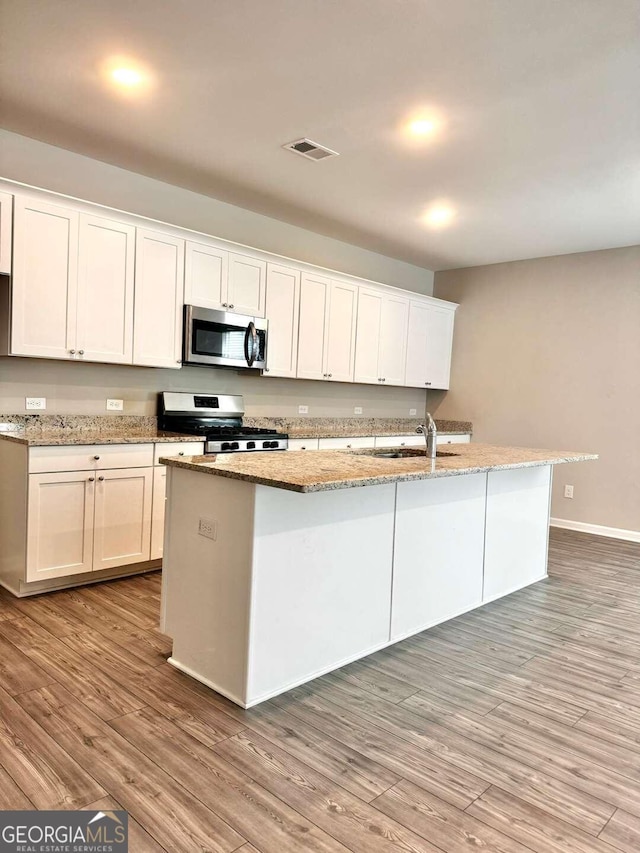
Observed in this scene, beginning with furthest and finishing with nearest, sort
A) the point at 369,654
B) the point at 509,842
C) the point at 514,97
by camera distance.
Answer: the point at 514,97 → the point at 369,654 → the point at 509,842

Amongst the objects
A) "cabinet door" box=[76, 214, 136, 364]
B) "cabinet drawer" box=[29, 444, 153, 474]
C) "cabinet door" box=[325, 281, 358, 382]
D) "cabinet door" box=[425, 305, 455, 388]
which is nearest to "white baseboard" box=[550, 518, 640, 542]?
"cabinet door" box=[425, 305, 455, 388]

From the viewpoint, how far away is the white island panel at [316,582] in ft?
7.43

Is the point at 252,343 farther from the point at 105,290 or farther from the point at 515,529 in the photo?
the point at 515,529

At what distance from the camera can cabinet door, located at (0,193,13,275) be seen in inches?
131

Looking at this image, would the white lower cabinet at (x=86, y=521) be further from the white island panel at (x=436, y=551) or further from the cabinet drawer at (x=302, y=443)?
the white island panel at (x=436, y=551)

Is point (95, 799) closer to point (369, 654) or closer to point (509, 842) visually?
point (509, 842)

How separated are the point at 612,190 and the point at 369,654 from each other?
11.4 ft

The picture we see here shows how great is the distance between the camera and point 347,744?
2.06 metres

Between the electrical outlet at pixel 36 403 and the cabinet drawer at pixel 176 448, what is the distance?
0.80m

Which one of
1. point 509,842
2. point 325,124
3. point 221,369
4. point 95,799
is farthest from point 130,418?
point 509,842

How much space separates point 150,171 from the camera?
13.8 ft

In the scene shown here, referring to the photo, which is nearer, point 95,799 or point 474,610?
point 95,799

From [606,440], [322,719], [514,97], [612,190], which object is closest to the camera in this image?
[322,719]

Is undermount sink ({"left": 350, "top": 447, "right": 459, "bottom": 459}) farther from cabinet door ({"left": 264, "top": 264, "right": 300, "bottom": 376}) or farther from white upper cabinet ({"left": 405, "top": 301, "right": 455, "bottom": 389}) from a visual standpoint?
white upper cabinet ({"left": 405, "top": 301, "right": 455, "bottom": 389})
